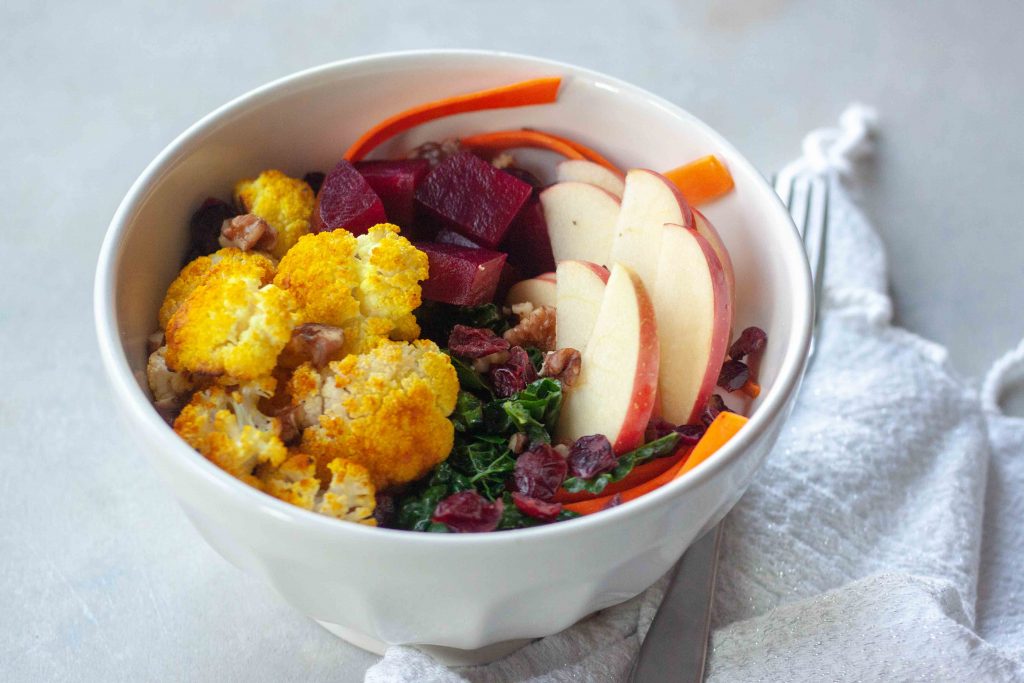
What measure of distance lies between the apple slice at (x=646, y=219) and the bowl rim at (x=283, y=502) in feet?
0.42

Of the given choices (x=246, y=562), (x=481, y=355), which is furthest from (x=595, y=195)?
(x=246, y=562)

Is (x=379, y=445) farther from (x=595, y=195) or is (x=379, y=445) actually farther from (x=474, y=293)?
(x=595, y=195)

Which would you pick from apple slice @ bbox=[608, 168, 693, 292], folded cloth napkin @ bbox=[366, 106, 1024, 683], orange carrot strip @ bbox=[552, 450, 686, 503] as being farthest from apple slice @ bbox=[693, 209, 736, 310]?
folded cloth napkin @ bbox=[366, 106, 1024, 683]

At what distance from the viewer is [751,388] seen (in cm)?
133

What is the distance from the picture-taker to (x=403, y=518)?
46.9 inches

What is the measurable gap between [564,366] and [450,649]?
376mm

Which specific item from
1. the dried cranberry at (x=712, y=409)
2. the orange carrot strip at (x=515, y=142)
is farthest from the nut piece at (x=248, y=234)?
the dried cranberry at (x=712, y=409)

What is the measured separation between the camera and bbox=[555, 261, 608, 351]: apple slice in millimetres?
1312

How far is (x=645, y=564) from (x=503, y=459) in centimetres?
20

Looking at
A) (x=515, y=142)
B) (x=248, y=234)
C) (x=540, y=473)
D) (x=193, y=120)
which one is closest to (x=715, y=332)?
(x=540, y=473)

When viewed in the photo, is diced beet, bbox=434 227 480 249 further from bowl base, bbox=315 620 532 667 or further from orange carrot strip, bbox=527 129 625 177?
bowl base, bbox=315 620 532 667

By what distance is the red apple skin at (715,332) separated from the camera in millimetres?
1259

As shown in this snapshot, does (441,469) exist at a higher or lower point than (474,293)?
lower

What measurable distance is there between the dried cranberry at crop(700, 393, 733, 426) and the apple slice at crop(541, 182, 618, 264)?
254mm
